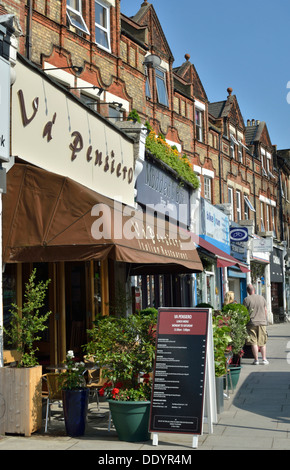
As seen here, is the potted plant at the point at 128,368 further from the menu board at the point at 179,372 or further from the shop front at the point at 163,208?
the shop front at the point at 163,208

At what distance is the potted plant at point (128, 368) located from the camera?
260 inches

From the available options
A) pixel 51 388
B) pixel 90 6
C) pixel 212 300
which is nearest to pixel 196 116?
pixel 212 300

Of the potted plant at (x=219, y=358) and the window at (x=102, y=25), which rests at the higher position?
the window at (x=102, y=25)

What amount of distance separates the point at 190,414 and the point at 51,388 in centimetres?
201

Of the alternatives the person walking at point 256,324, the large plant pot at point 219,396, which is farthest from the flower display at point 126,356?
the person walking at point 256,324

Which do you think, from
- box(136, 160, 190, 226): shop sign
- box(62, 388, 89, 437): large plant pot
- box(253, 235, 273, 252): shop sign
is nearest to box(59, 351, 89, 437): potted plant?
box(62, 388, 89, 437): large plant pot

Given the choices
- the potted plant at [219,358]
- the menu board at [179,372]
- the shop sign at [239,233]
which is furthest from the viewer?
the shop sign at [239,233]

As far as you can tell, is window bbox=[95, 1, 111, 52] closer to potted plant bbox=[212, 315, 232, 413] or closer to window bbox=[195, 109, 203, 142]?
window bbox=[195, 109, 203, 142]

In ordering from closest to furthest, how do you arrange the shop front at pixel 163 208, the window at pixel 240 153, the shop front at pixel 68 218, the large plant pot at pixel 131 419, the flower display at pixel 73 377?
1. the large plant pot at pixel 131 419
2. the flower display at pixel 73 377
3. the shop front at pixel 68 218
4. the shop front at pixel 163 208
5. the window at pixel 240 153

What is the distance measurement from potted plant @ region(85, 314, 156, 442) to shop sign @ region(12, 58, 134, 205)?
2.98 meters

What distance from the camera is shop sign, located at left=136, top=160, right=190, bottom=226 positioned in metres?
13.6

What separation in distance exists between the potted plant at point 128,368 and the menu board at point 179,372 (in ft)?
0.71

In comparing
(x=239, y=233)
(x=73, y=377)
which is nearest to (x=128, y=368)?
(x=73, y=377)

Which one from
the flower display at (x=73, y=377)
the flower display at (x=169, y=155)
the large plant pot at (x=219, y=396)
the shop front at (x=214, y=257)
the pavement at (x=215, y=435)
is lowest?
the pavement at (x=215, y=435)
